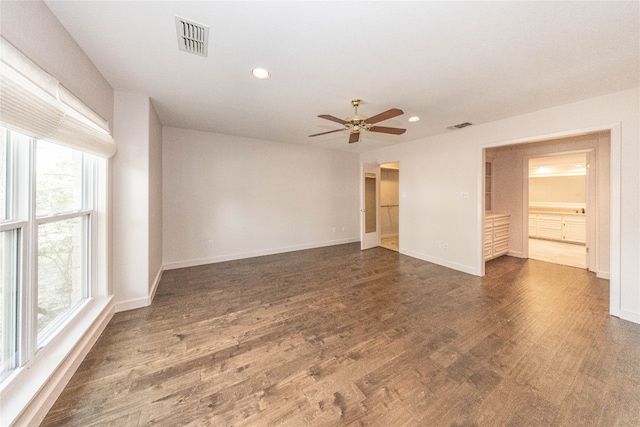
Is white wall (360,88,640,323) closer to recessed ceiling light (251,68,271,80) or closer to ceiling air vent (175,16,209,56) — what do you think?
recessed ceiling light (251,68,271,80)

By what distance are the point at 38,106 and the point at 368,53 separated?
224 cm

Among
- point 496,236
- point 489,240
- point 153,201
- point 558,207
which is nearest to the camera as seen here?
point 153,201

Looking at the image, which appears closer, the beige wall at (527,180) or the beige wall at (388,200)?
the beige wall at (527,180)

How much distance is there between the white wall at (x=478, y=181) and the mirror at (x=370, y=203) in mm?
559

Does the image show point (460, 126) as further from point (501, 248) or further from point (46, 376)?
point (46, 376)

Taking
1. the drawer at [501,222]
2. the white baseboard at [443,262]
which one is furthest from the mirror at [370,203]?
the drawer at [501,222]

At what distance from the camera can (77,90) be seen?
1812 millimetres

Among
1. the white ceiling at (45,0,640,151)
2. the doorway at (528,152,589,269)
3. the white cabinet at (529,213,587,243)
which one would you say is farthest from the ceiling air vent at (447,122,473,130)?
the white cabinet at (529,213,587,243)

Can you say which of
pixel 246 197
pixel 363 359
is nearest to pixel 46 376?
pixel 363 359

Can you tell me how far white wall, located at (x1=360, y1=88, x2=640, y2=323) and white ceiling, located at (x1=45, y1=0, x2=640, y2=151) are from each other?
10.2 inches

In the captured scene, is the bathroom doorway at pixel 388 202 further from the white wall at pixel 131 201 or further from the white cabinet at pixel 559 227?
the white wall at pixel 131 201

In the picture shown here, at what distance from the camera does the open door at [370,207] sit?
5.34m

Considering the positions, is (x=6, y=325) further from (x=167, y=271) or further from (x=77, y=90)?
(x=167, y=271)

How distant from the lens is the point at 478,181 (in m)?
3.71
